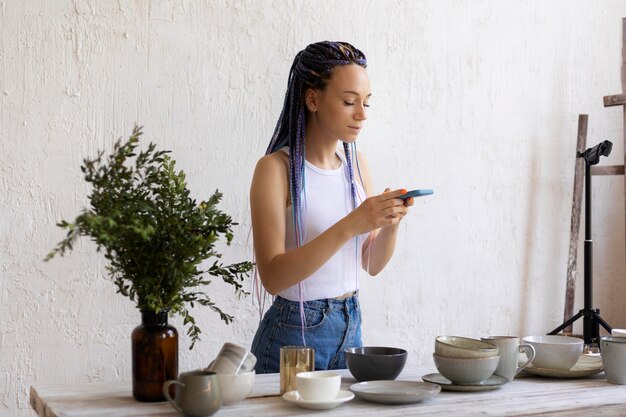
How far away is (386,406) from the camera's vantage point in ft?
5.25

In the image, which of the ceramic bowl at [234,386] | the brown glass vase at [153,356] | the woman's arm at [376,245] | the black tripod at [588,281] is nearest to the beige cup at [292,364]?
the ceramic bowl at [234,386]

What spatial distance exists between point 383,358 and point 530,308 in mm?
2191

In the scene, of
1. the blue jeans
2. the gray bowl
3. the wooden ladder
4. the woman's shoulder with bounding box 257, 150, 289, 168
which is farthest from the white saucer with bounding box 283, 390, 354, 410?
the wooden ladder

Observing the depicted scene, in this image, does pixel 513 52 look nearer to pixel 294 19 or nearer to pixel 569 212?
pixel 569 212

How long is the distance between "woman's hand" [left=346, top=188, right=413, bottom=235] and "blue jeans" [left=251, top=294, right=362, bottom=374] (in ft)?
1.00

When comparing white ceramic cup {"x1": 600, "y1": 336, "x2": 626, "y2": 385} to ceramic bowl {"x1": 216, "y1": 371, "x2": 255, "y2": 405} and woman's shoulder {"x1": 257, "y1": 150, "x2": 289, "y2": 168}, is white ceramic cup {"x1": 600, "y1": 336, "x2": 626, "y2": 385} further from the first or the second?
woman's shoulder {"x1": 257, "y1": 150, "x2": 289, "y2": 168}

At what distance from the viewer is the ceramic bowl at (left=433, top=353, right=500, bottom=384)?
5.53ft

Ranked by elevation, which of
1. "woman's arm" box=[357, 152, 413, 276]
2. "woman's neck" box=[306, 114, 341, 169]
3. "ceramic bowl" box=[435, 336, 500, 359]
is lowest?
"ceramic bowl" box=[435, 336, 500, 359]

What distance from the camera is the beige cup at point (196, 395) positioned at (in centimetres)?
146

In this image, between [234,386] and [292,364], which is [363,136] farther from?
[234,386]

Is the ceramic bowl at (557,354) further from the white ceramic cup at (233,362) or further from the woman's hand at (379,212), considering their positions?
the white ceramic cup at (233,362)

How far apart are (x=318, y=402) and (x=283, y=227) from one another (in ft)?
2.26

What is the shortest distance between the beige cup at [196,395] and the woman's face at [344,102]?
3.13 ft

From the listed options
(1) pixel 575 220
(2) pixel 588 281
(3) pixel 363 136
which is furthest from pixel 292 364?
(1) pixel 575 220
